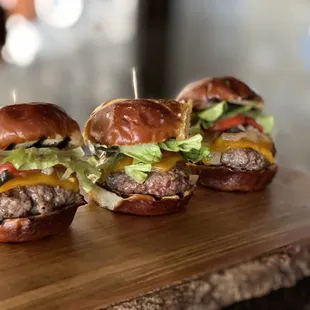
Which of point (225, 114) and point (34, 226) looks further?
point (225, 114)

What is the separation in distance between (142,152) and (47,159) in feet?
1.61

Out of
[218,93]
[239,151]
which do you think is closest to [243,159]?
[239,151]

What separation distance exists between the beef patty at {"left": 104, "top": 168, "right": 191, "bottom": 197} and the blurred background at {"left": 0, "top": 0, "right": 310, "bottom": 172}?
314cm

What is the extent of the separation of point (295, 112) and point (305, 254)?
10.8 feet

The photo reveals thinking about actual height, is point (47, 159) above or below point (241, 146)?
above

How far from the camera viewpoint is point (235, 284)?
2.15m

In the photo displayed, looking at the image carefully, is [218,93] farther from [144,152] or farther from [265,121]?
[144,152]

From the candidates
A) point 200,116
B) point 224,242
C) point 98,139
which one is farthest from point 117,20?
point 224,242

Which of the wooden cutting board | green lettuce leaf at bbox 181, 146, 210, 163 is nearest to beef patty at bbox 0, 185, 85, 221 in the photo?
the wooden cutting board

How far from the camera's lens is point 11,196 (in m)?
2.18

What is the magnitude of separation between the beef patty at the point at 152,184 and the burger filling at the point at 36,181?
31cm

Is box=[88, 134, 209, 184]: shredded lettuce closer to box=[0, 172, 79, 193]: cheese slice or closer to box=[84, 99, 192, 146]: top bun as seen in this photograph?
A: box=[84, 99, 192, 146]: top bun

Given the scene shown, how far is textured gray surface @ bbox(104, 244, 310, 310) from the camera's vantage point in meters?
1.95

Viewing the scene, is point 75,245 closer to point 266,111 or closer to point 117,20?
point 266,111
